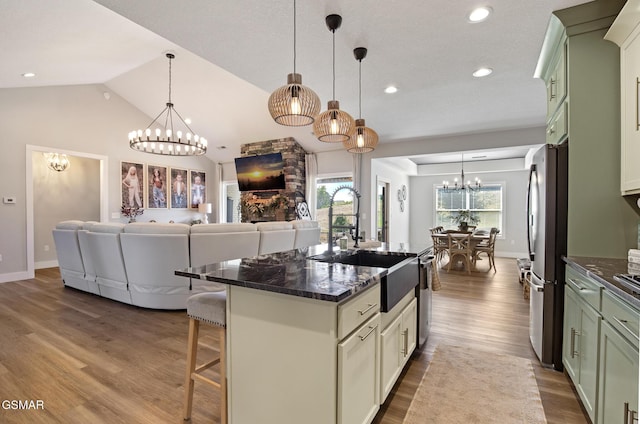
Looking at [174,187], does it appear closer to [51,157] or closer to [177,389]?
[51,157]

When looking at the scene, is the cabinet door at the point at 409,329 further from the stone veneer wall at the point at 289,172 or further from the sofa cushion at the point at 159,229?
the stone veneer wall at the point at 289,172

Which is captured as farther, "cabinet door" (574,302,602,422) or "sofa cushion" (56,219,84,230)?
"sofa cushion" (56,219,84,230)

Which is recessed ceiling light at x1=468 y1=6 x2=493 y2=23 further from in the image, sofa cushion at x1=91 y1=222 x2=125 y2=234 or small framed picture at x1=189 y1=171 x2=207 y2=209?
small framed picture at x1=189 y1=171 x2=207 y2=209

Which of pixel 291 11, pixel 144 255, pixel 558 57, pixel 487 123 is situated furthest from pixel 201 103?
pixel 558 57

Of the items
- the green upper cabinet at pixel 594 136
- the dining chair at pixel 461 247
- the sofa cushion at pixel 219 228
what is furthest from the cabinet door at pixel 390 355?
the dining chair at pixel 461 247

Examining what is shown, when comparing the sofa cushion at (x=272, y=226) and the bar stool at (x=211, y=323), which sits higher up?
the sofa cushion at (x=272, y=226)

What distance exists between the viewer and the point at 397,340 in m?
2.04

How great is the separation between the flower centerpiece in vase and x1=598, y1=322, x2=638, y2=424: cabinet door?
8.30 meters

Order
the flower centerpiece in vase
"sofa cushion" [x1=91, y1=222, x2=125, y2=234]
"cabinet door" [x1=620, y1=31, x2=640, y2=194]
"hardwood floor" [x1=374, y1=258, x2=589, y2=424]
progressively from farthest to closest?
1. the flower centerpiece in vase
2. "sofa cushion" [x1=91, y1=222, x2=125, y2=234]
3. "hardwood floor" [x1=374, y1=258, x2=589, y2=424]
4. "cabinet door" [x1=620, y1=31, x2=640, y2=194]

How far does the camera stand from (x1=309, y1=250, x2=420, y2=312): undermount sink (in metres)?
1.77

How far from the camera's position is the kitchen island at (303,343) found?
133 cm

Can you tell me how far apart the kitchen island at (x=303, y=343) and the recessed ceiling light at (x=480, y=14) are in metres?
2.22

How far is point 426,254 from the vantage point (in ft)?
9.09

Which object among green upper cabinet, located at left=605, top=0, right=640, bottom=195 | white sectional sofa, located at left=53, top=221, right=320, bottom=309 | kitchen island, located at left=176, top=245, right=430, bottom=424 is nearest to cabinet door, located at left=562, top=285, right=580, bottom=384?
green upper cabinet, located at left=605, top=0, right=640, bottom=195
